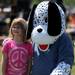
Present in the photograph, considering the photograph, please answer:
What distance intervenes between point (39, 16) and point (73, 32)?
20722 millimetres

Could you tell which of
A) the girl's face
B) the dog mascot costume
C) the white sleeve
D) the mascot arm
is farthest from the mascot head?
the girl's face

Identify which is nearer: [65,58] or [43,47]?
[65,58]

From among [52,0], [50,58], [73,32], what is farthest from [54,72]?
[73,32]

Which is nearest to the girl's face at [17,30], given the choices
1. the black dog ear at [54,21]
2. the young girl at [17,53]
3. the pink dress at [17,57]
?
the young girl at [17,53]

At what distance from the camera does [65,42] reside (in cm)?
475

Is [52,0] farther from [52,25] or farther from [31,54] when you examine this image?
[31,54]

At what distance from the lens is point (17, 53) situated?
527 cm

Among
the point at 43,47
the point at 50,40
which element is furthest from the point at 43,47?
the point at 50,40

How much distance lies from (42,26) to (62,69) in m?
0.51

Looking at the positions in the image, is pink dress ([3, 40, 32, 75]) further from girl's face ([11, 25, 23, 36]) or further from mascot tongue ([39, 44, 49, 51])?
mascot tongue ([39, 44, 49, 51])

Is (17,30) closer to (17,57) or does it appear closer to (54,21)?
(17,57)

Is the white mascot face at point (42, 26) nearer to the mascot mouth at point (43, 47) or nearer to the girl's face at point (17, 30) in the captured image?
the mascot mouth at point (43, 47)

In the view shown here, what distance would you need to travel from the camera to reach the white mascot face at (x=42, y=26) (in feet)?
15.5

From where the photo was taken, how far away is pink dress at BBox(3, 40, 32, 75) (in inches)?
207
